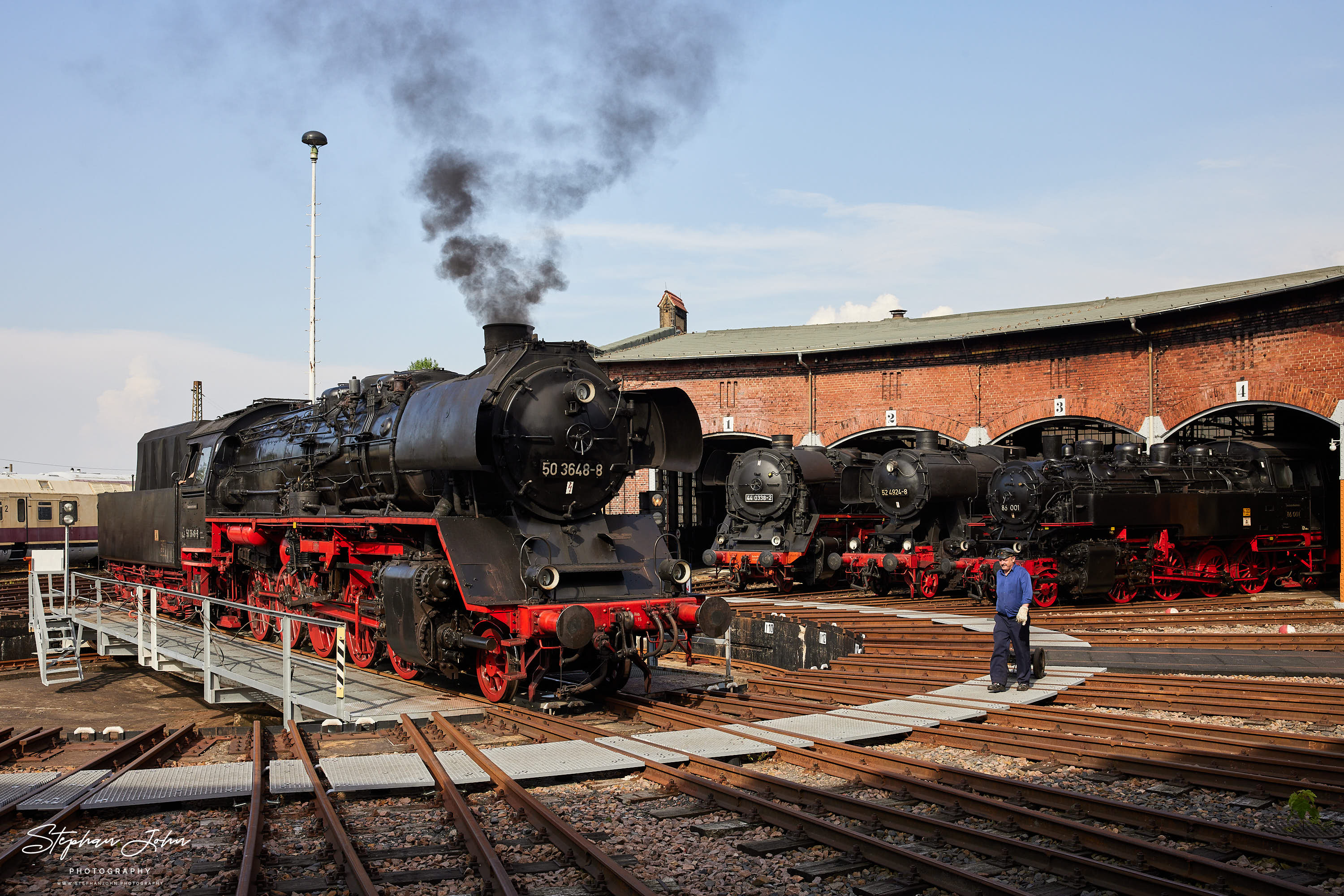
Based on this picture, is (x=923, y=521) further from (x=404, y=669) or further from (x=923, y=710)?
(x=404, y=669)

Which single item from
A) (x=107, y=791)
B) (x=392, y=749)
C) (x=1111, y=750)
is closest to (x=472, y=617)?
(x=392, y=749)

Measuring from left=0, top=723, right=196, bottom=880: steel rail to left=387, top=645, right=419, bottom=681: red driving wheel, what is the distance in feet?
6.01

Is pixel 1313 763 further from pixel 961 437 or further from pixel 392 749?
pixel 961 437

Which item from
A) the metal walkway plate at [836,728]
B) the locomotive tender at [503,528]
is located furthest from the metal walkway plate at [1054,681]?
the locomotive tender at [503,528]

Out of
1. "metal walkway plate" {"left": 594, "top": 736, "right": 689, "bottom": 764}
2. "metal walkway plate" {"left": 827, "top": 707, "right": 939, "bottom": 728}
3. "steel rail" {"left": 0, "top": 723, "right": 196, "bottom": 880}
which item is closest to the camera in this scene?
"steel rail" {"left": 0, "top": 723, "right": 196, "bottom": 880}

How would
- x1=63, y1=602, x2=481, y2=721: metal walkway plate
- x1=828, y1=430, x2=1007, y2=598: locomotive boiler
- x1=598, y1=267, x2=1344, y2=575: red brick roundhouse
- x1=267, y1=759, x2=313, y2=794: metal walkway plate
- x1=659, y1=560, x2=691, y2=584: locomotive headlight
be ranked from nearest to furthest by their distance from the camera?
1. x1=267, y1=759, x2=313, y2=794: metal walkway plate
2. x1=63, y1=602, x2=481, y2=721: metal walkway plate
3. x1=659, y1=560, x2=691, y2=584: locomotive headlight
4. x1=598, y1=267, x2=1344, y2=575: red brick roundhouse
5. x1=828, y1=430, x2=1007, y2=598: locomotive boiler

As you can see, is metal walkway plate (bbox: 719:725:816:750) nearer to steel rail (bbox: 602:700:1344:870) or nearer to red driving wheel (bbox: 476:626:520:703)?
steel rail (bbox: 602:700:1344:870)

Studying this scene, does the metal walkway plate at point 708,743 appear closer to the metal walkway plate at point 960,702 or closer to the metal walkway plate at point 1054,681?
the metal walkway plate at point 960,702

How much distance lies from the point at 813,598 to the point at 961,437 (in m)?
5.92

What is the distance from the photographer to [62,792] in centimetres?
567

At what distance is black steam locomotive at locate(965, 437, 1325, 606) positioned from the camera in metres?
15.9

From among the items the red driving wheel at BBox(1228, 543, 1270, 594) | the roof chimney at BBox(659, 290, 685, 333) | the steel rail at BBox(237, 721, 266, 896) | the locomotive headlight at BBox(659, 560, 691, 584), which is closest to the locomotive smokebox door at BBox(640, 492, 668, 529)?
the locomotive headlight at BBox(659, 560, 691, 584)

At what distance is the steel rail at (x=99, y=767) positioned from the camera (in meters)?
4.54

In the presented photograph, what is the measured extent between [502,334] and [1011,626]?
17.2 ft
